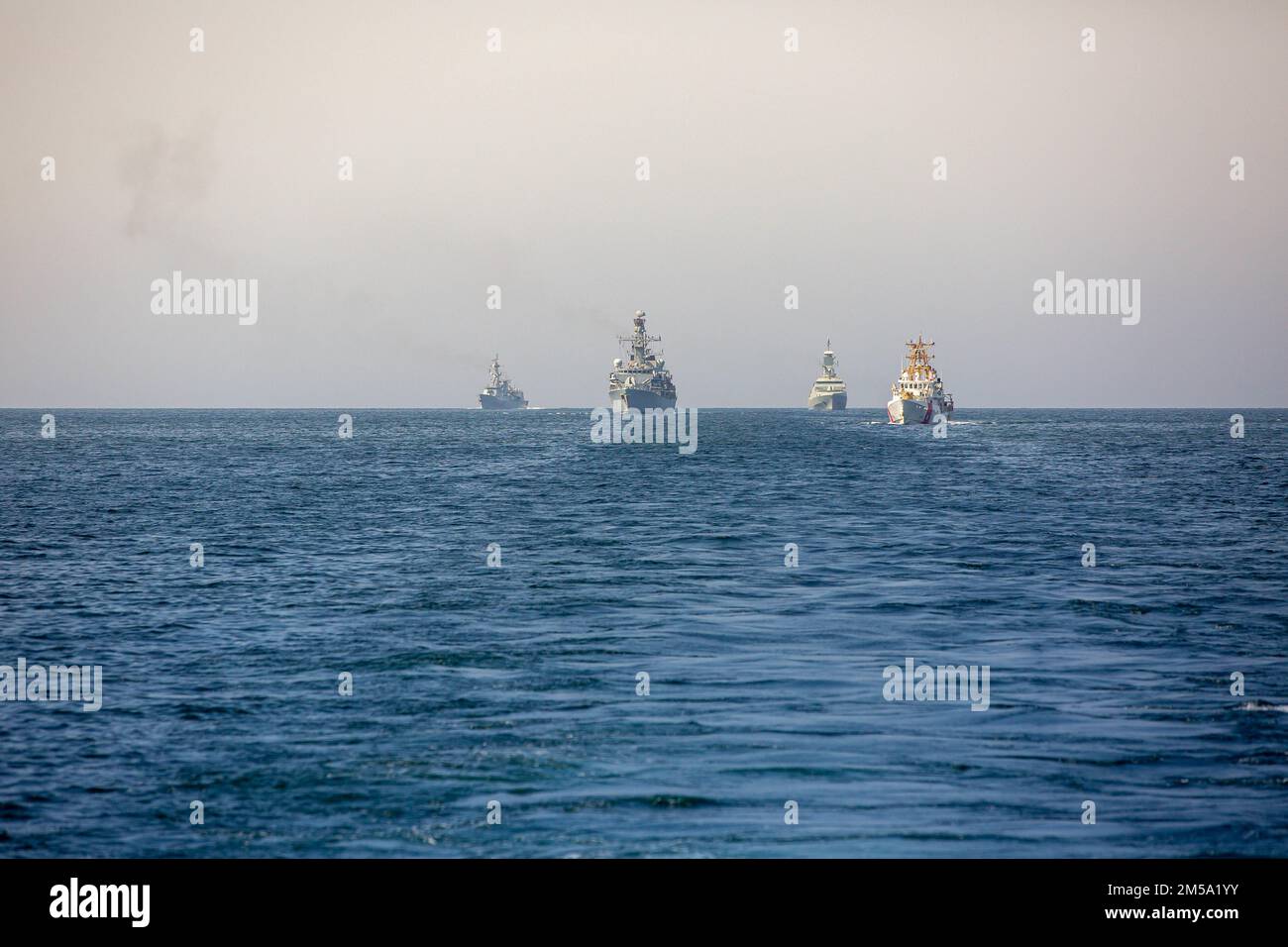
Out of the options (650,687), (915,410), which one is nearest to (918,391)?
(915,410)

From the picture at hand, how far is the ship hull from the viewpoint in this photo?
16725 centimetres

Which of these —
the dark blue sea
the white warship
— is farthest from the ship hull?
the dark blue sea

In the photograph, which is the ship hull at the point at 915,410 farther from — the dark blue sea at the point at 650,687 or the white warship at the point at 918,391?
the dark blue sea at the point at 650,687

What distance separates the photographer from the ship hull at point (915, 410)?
16725cm

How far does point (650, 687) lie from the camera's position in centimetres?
1997

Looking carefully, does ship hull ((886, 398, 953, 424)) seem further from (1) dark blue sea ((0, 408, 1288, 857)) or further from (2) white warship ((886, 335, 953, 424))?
(1) dark blue sea ((0, 408, 1288, 857))

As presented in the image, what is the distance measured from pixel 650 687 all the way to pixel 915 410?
153464mm

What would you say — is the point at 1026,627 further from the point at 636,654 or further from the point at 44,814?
the point at 44,814
